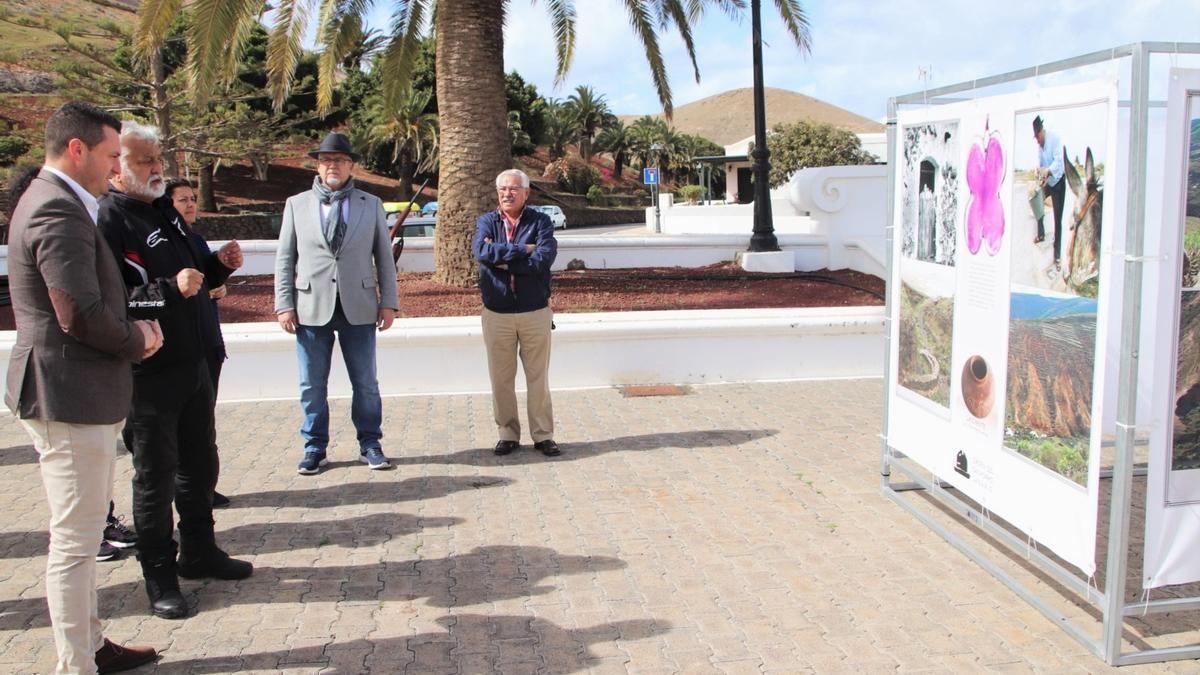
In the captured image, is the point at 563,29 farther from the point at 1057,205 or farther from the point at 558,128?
the point at 558,128

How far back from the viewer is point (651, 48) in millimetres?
12891

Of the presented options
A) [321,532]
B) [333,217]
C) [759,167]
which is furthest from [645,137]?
[321,532]

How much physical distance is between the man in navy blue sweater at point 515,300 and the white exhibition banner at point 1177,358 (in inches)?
145

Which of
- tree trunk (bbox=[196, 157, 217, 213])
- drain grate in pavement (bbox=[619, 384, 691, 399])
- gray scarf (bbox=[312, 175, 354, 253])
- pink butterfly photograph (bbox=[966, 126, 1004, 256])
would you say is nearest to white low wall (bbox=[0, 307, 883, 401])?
drain grate in pavement (bbox=[619, 384, 691, 399])

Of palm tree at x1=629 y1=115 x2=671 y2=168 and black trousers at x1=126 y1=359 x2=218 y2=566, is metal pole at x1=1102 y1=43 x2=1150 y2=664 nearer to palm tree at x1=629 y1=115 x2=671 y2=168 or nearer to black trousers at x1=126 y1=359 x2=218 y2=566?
black trousers at x1=126 y1=359 x2=218 y2=566

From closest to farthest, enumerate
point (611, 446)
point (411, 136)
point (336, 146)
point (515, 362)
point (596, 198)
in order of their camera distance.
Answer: point (336, 146) < point (515, 362) < point (611, 446) < point (411, 136) < point (596, 198)

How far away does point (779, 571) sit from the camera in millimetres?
4582

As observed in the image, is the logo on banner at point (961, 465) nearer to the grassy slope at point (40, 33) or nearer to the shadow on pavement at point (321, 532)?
the shadow on pavement at point (321, 532)

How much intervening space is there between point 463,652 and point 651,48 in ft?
34.3

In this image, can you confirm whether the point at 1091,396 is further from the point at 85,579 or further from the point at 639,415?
the point at 639,415

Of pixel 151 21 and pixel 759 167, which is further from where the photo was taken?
pixel 759 167

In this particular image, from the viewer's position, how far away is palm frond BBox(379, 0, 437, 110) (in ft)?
42.8

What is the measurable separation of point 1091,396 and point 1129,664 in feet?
3.31

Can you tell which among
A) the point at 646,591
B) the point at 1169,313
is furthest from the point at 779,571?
the point at 1169,313
